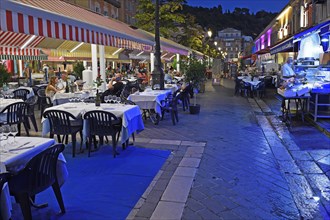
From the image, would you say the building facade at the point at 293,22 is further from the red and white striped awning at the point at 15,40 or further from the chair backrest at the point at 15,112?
the red and white striped awning at the point at 15,40

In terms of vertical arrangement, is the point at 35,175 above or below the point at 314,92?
below

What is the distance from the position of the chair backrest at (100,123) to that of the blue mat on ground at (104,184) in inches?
17.8

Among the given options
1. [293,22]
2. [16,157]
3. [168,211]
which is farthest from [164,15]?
[16,157]

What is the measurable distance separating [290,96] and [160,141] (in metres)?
3.97

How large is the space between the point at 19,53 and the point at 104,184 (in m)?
12.0

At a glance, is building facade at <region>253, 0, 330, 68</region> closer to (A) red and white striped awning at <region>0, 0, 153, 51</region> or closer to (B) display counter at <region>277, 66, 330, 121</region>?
(B) display counter at <region>277, 66, 330, 121</region>

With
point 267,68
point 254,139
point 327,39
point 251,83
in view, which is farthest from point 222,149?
point 267,68

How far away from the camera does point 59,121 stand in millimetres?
6391

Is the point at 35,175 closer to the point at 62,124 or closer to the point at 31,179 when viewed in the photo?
the point at 31,179

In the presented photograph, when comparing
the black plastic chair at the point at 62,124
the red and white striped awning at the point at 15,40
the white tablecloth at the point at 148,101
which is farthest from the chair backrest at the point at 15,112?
the red and white striped awning at the point at 15,40

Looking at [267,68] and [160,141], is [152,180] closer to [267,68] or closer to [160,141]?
[160,141]

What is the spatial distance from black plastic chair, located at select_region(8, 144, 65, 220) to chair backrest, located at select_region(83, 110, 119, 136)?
8.56 feet

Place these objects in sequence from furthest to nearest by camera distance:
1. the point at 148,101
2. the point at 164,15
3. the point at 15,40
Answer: the point at 164,15 → the point at 15,40 → the point at 148,101

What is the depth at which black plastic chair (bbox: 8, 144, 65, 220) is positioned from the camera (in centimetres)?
339
